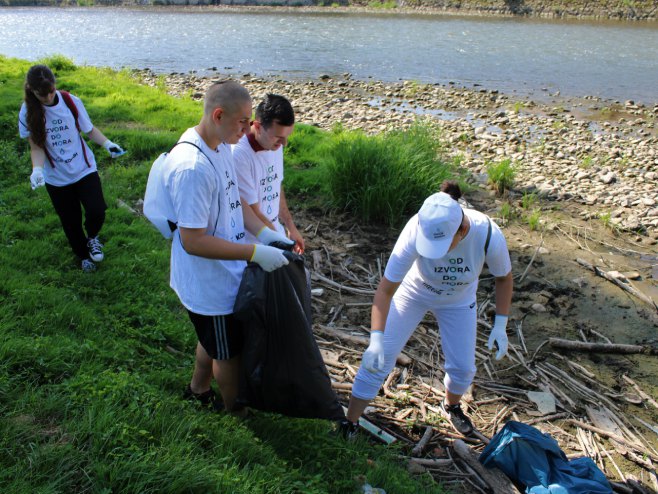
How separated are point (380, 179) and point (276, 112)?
10.5 ft

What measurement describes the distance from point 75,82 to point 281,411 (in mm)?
11793

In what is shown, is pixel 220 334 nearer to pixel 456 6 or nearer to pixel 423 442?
pixel 423 442

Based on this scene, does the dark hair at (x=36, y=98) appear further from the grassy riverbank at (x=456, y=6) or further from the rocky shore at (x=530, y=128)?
the grassy riverbank at (x=456, y=6)

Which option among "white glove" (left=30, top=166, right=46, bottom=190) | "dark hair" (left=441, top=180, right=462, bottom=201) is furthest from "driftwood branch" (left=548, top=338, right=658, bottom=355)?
"white glove" (left=30, top=166, right=46, bottom=190)

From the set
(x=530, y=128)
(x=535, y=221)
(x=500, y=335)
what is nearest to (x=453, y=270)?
(x=500, y=335)

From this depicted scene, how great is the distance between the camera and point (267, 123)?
3.31 m

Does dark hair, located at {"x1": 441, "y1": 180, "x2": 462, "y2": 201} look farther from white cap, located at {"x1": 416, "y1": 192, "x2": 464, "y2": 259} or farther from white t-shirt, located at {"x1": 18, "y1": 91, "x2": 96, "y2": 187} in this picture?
white t-shirt, located at {"x1": 18, "y1": 91, "x2": 96, "y2": 187}

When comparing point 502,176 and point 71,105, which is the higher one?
point 71,105

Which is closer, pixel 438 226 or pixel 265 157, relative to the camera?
pixel 438 226

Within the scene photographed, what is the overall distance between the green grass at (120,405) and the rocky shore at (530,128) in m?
5.28

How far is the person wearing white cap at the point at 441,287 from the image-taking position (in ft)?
9.79

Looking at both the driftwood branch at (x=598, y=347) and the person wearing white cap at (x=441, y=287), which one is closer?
the person wearing white cap at (x=441, y=287)

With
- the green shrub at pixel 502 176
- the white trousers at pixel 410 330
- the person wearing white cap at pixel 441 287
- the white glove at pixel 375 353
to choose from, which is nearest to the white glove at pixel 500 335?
the person wearing white cap at pixel 441 287

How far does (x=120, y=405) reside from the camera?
2.70 metres
